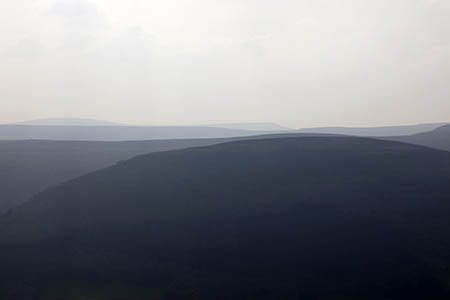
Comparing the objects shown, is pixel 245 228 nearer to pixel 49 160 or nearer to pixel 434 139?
pixel 49 160

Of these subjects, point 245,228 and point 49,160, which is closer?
point 245,228

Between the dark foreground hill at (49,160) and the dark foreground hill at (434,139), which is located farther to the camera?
→ the dark foreground hill at (434,139)

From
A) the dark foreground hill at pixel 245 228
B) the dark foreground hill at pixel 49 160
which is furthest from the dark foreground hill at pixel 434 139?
the dark foreground hill at pixel 49 160

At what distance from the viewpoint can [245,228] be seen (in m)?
35.7

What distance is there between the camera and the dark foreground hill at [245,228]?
28.6 meters

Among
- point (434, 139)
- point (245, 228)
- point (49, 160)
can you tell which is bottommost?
point (245, 228)

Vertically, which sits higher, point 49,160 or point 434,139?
point 434,139

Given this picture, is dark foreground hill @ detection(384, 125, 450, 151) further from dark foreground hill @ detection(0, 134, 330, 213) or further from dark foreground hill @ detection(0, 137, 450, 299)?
dark foreground hill @ detection(0, 134, 330, 213)

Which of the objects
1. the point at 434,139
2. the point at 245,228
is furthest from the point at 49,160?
the point at 434,139

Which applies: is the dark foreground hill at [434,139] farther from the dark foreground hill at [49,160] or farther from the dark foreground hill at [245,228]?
the dark foreground hill at [49,160]

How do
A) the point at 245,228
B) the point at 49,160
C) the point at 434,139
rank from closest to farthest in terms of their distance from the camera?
the point at 245,228 → the point at 49,160 → the point at 434,139

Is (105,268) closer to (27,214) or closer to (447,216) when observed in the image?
(27,214)

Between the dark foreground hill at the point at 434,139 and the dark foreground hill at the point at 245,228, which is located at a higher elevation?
the dark foreground hill at the point at 434,139

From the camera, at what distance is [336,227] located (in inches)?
1374
